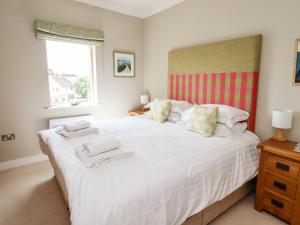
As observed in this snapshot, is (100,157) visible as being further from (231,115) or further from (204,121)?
(231,115)

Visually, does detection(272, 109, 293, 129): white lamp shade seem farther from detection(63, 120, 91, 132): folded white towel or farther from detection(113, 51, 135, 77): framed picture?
detection(113, 51, 135, 77): framed picture

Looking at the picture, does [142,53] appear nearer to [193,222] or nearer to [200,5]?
[200,5]

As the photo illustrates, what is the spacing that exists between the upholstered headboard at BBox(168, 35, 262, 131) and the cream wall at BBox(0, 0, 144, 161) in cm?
153

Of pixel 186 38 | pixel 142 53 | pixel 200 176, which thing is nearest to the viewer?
pixel 200 176

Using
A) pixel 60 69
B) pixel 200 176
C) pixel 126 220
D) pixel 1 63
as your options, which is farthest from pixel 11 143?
pixel 200 176

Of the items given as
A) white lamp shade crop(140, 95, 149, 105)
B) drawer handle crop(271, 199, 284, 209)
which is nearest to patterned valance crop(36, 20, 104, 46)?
white lamp shade crop(140, 95, 149, 105)

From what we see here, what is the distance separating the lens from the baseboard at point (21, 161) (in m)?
2.92

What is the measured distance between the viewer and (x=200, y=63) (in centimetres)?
297

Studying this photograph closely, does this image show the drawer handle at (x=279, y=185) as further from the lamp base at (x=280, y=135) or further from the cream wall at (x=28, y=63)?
the cream wall at (x=28, y=63)

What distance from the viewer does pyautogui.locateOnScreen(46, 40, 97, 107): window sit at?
3291mm

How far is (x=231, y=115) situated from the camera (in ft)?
7.61

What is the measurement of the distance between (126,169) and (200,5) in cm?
281

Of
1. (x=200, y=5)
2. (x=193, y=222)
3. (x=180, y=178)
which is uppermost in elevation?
(x=200, y=5)

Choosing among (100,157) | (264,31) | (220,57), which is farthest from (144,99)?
(100,157)
